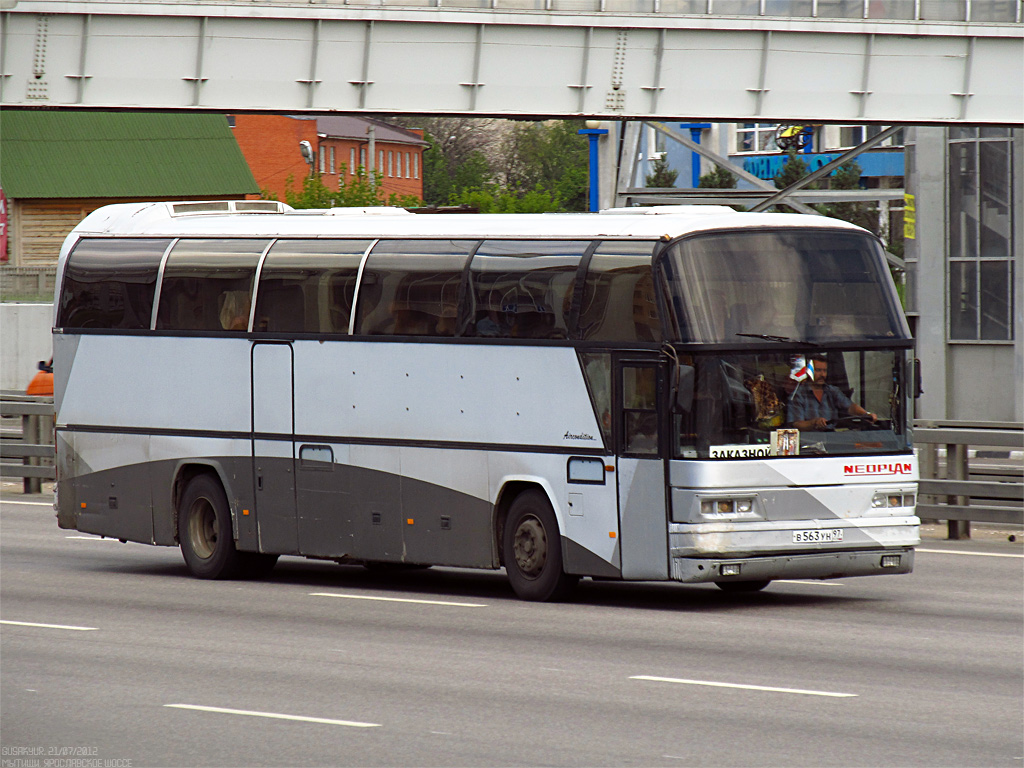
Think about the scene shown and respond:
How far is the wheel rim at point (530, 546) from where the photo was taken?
14391 millimetres

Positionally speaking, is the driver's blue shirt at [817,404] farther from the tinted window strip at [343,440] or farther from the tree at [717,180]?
the tree at [717,180]

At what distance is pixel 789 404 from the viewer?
13.7 metres

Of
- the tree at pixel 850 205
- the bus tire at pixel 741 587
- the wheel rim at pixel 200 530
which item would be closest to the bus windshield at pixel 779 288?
the bus tire at pixel 741 587

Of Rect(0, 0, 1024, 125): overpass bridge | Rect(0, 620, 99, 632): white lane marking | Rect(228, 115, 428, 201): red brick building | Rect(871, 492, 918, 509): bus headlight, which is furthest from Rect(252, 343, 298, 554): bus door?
Rect(228, 115, 428, 201): red brick building

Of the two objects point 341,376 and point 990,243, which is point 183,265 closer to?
point 341,376

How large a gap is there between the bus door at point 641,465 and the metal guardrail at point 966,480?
585 centimetres

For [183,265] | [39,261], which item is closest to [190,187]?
[39,261]

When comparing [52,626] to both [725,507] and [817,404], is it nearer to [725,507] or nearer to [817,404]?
[725,507]

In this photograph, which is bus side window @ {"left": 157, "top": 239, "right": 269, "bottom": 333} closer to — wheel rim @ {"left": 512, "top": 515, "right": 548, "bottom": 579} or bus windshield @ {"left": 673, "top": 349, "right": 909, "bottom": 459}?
wheel rim @ {"left": 512, "top": 515, "right": 548, "bottom": 579}

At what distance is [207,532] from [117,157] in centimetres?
5748

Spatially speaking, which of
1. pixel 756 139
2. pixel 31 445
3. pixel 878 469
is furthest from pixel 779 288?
pixel 756 139

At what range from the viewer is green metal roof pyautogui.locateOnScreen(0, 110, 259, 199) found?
70.6 meters

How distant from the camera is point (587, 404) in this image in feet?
46.0

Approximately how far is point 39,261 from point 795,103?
49.2 metres
